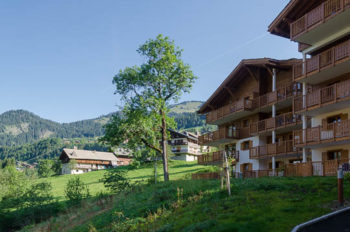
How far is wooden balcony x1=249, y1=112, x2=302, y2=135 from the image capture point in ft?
94.5

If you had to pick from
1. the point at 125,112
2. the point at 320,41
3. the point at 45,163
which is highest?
the point at 320,41

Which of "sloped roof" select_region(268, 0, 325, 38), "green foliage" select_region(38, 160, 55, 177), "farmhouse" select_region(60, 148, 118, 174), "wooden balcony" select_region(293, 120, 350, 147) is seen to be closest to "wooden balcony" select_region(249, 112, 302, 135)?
"wooden balcony" select_region(293, 120, 350, 147)

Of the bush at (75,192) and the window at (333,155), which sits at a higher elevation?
the window at (333,155)

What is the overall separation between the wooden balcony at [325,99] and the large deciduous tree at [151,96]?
14.1m

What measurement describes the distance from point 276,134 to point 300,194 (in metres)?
16.2

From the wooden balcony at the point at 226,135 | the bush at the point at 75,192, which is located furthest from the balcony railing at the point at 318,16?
the bush at the point at 75,192

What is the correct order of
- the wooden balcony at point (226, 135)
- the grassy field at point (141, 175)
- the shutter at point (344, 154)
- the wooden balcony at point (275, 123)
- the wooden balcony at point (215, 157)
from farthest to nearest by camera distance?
1. the grassy field at point (141, 175)
2. the wooden balcony at point (215, 157)
3. the wooden balcony at point (226, 135)
4. the wooden balcony at point (275, 123)
5. the shutter at point (344, 154)

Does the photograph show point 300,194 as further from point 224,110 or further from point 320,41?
point 224,110

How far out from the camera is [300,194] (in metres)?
16.2

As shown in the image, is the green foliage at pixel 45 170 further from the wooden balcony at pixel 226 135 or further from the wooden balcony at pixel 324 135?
the wooden balcony at pixel 324 135

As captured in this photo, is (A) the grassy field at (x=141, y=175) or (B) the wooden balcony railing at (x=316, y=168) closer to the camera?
(B) the wooden balcony railing at (x=316, y=168)

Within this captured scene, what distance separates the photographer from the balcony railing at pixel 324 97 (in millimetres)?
21578

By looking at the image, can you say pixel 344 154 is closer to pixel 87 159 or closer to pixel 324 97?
pixel 324 97

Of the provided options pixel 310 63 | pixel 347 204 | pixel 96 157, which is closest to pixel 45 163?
pixel 96 157
